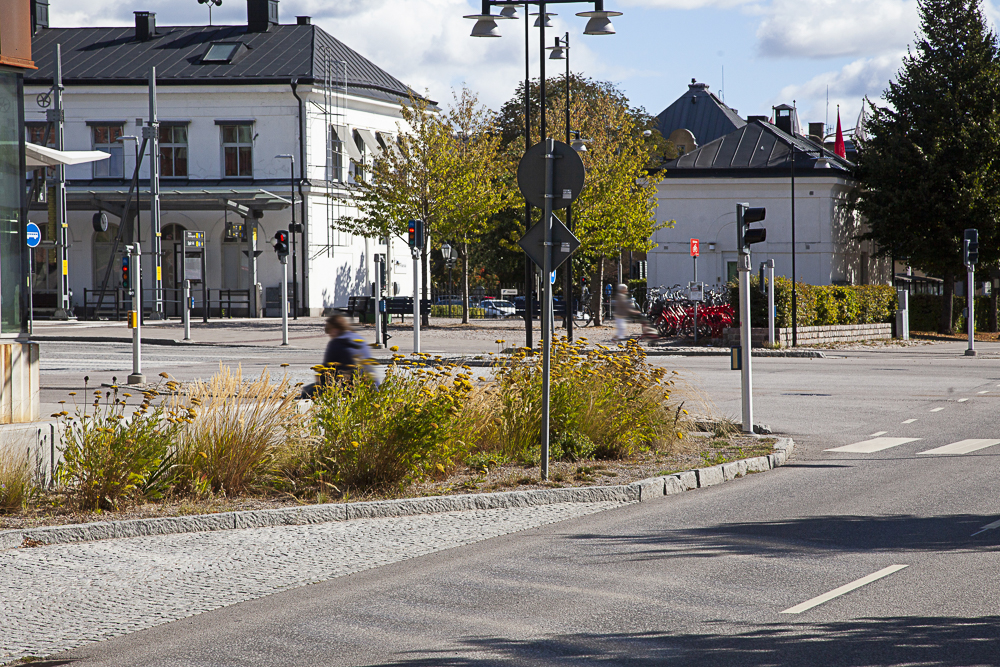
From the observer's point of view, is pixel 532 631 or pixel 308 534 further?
pixel 308 534

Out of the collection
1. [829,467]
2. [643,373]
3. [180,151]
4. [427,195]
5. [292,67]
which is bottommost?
[829,467]

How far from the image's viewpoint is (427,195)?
1564 inches

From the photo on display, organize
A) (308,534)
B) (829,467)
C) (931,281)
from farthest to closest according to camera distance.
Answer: (931,281) → (829,467) → (308,534)

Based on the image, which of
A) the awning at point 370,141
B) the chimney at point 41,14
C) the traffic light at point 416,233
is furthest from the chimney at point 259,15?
the traffic light at point 416,233

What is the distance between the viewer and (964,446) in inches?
476

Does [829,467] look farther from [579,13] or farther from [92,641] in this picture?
[579,13]

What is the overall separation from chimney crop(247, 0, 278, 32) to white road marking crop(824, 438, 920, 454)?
45.3 m

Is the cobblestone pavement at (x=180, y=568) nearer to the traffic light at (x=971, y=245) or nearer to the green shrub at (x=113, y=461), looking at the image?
the green shrub at (x=113, y=461)

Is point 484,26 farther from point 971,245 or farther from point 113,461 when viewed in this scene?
point 971,245

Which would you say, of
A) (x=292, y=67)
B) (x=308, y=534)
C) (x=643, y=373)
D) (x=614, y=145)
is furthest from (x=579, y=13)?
(x=292, y=67)

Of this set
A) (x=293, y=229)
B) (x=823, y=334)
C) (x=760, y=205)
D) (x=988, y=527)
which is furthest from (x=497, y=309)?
(x=988, y=527)

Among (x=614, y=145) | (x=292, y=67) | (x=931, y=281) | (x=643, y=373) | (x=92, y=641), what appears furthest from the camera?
(x=931, y=281)

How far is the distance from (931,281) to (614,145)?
1057 inches

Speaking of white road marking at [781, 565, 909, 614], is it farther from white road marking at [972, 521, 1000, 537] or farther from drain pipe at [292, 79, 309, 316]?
drain pipe at [292, 79, 309, 316]
